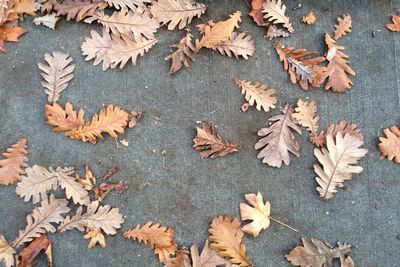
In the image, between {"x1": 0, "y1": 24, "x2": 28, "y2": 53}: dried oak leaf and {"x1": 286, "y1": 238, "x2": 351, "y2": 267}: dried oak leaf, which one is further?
{"x1": 0, "y1": 24, "x2": 28, "y2": 53}: dried oak leaf

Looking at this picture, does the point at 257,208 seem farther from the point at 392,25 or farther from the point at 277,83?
the point at 392,25

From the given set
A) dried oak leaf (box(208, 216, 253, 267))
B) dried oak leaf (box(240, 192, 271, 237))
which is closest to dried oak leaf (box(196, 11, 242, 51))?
dried oak leaf (box(240, 192, 271, 237))

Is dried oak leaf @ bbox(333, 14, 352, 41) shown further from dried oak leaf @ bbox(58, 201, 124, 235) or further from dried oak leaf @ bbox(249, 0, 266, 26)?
dried oak leaf @ bbox(58, 201, 124, 235)

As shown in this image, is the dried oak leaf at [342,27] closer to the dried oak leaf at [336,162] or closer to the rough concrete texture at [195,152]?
the rough concrete texture at [195,152]

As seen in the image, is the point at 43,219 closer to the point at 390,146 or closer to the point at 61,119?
the point at 61,119

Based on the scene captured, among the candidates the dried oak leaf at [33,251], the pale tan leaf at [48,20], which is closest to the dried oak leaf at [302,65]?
the pale tan leaf at [48,20]
